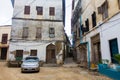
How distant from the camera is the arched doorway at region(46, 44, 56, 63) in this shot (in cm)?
2002

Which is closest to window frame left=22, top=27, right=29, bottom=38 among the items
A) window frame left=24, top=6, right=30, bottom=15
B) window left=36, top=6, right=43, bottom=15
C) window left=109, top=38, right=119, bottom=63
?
window frame left=24, top=6, right=30, bottom=15

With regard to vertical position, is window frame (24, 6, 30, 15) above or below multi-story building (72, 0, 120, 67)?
above

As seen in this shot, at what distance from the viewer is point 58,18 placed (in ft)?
69.7

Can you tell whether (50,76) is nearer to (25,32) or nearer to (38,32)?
(38,32)

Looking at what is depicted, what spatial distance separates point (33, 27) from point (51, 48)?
4169mm

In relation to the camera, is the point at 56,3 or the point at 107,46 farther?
the point at 56,3

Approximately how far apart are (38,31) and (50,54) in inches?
153

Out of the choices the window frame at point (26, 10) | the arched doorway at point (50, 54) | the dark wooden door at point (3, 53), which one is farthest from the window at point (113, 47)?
the dark wooden door at point (3, 53)

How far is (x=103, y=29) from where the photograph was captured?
38.7ft

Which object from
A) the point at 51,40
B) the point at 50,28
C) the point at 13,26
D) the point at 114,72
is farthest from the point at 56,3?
the point at 114,72

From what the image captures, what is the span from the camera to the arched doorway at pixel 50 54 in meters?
20.0

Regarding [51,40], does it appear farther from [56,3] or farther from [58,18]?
[56,3]

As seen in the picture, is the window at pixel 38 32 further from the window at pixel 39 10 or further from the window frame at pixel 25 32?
the window at pixel 39 10

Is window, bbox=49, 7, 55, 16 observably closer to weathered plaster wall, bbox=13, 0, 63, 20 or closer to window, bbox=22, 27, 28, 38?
weathered plaster wall, bbox=13, 0, 63, 20
